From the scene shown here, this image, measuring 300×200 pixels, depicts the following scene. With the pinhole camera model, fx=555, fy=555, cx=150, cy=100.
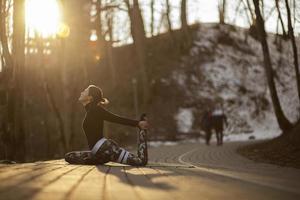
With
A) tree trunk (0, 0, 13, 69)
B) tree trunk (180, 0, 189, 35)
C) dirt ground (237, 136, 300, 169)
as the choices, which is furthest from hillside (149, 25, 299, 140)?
tree trunk (0, 0, 13, 69)

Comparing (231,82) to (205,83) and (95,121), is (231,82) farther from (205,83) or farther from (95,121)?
(95,121)

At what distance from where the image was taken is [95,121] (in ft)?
29.3

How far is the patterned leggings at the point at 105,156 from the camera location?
27.6 ft

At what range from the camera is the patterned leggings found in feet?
27.6

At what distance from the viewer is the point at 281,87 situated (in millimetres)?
47438

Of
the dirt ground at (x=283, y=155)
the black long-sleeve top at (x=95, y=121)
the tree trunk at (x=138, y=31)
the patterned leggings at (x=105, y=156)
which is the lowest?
the dirt ground at (x=283, y=155)

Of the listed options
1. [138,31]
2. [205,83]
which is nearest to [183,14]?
[205,83]

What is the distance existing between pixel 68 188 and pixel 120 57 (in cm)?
4710

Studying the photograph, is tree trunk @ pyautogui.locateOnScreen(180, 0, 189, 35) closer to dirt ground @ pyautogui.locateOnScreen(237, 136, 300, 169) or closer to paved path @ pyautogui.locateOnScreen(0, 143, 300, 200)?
dirt ground @ pyautogui.locateOnScreen(237, 136, 300, 169)

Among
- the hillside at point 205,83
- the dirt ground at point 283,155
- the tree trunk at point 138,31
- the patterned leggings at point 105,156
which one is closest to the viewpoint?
the patterned leggings at point 105,156

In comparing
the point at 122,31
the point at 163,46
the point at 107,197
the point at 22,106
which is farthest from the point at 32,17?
the point at 163,46

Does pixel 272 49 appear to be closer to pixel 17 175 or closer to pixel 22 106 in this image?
pixel 22 106

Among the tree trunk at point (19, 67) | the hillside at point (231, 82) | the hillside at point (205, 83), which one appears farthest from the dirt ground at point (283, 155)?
the hillside at point (231, 82)

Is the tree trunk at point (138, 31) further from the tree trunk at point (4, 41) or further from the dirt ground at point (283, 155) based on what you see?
the dirt ground at point (283, 155)
